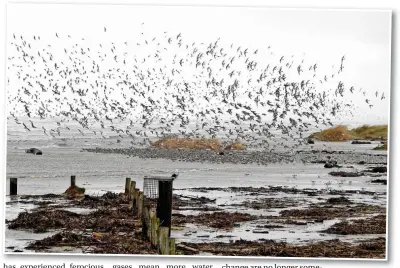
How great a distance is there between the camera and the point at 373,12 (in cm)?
1220

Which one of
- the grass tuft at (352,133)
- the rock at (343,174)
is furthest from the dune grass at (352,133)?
the rock at (343,174)

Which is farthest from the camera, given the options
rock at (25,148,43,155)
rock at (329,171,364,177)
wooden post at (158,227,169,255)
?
rock at (329,171,364,177)

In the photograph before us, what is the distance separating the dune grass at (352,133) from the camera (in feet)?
40.2

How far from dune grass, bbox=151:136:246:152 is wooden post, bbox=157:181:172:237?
0.34 m

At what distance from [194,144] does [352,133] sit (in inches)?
55.0

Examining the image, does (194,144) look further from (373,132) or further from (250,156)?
(373,132)

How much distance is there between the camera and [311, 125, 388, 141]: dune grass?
12242 millimetres

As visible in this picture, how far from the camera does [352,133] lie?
1234 cm

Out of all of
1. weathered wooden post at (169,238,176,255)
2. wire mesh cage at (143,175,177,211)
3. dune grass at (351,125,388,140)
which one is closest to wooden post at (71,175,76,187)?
wire mesh cage at (143,175,177,211)

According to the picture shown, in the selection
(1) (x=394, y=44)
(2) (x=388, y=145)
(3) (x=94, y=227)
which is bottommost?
(3) (x=94, y=227)

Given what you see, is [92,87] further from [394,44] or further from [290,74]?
[394,44]

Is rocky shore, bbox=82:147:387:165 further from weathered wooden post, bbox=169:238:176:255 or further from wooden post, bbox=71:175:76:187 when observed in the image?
weathered wooden post, bbox=169:238:176:255

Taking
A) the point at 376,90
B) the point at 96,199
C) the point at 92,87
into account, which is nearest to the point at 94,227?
the point at 96,199

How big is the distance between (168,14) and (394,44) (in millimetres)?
1993
